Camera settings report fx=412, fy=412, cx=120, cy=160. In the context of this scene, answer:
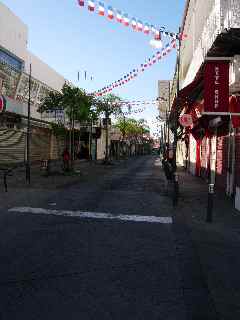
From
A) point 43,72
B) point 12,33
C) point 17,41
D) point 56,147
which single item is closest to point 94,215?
point 12,33

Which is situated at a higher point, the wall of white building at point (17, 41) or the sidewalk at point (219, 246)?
the wall of white building at point (17, 41)

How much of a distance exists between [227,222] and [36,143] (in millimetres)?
26777

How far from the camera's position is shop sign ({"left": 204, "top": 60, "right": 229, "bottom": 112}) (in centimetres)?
1177

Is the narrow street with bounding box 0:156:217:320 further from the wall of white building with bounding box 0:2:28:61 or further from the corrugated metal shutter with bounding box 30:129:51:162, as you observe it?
the corrugated metal shutter with bounding box 30:129:51:162

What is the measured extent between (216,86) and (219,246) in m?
5.84

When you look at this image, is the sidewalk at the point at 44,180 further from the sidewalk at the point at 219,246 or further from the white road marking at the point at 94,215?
the sidewalk at the point at 219,246

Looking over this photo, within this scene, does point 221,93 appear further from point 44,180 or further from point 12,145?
point 12,145

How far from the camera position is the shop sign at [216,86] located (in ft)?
38.6

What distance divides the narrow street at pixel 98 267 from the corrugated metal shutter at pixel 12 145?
17482 mm

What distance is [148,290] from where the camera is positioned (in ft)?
17.0

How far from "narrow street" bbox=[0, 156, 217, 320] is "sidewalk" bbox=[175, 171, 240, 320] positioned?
0.15 meters

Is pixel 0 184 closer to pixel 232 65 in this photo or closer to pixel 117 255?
pixel 232 65

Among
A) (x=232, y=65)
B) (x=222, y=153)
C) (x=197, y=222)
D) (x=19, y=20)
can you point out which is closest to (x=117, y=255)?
(x=197, y=222)

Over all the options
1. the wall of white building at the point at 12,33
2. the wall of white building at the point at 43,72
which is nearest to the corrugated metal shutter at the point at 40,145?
the wall of white building at the point at 43,72
